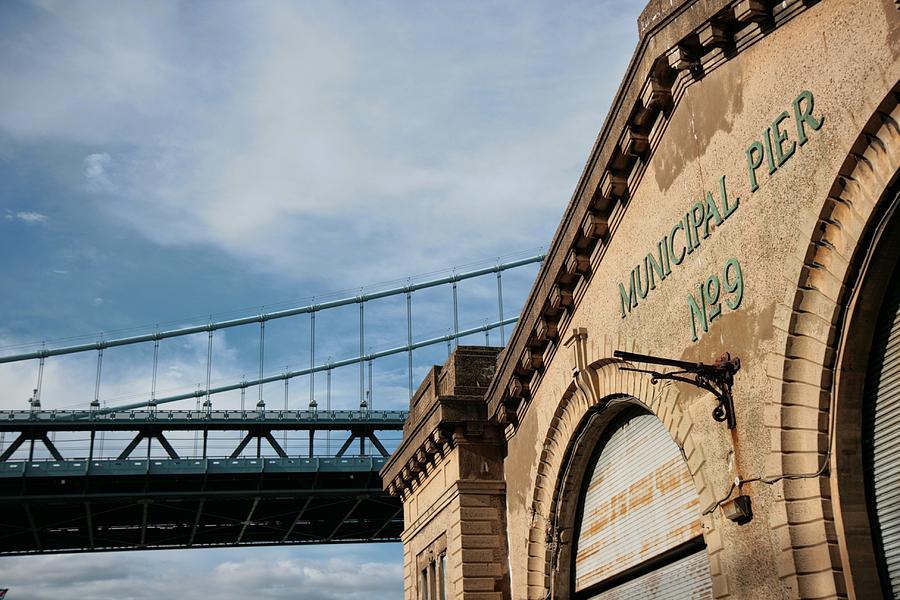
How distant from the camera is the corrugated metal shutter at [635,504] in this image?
1343cm

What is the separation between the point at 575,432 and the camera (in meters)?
16.2

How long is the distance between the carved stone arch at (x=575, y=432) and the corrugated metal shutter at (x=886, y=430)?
2.61 meters

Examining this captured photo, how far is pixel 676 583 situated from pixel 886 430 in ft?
14.8

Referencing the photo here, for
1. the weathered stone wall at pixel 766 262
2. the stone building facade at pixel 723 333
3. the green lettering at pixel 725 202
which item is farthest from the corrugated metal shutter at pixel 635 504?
the green lettering at pixel 725 202

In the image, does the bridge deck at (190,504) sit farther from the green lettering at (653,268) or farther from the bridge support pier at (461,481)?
the green lettering at (653,268)

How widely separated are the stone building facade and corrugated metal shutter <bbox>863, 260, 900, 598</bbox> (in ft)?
0.07

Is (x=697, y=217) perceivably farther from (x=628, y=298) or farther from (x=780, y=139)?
(x=628, y=298)

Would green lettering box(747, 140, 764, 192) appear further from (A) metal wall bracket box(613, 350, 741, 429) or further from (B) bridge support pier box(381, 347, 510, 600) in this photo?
(B) bridge support pier box(381, 347, 510, 600)

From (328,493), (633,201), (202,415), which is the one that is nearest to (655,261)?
(633,201)

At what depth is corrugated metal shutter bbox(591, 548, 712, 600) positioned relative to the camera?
12883mm

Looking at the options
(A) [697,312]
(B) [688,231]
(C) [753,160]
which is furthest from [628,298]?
(C) [753,160]

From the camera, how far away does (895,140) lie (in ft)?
30.9

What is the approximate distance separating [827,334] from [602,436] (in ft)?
20.5

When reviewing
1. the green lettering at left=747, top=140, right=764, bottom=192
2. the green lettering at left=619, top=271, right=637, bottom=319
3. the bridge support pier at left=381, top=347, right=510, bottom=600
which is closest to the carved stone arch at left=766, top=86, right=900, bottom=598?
the green lettering at left=747, top=140, right=764, bottom=192
